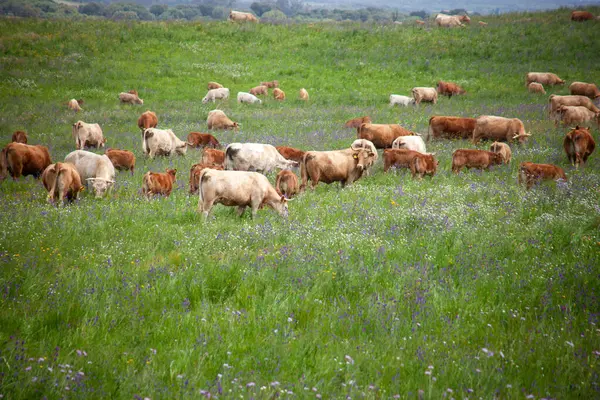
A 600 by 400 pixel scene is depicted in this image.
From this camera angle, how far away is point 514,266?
24.9 feet

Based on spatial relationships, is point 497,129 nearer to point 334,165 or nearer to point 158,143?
point 334,165

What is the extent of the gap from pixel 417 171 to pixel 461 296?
8.98 metres

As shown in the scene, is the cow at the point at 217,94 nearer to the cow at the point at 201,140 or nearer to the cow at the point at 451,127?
the cow at the point at 201,140

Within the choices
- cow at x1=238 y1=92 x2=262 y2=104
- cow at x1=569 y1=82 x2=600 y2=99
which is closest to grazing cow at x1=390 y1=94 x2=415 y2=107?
cow at x1=238 y1=92 x2=262 y2=104

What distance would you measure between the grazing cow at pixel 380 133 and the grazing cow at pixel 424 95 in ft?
38.8

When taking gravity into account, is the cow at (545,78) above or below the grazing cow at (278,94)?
above

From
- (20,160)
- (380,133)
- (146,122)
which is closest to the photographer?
(20,160)

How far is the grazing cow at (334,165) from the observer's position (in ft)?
46.3

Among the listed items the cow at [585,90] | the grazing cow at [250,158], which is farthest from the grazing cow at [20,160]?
the cow at [585,90]

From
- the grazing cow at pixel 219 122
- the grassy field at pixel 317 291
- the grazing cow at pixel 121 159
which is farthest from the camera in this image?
the grazing cow at pixel 219 122

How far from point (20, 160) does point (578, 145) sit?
16267 millimetres

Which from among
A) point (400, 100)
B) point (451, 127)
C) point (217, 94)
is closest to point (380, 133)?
point (451, 127)

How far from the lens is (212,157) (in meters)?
16.8

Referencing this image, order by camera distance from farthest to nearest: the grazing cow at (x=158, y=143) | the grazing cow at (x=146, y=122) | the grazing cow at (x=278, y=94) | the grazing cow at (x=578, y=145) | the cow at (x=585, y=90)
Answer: the grazing cow at (x=278, y=94) → the cow at (x=585, y=90) → the grazing cow at (x=146, y=122) → the grazing cow at (x=158, y=143) → the grazing cow at (x=578, y=145)
